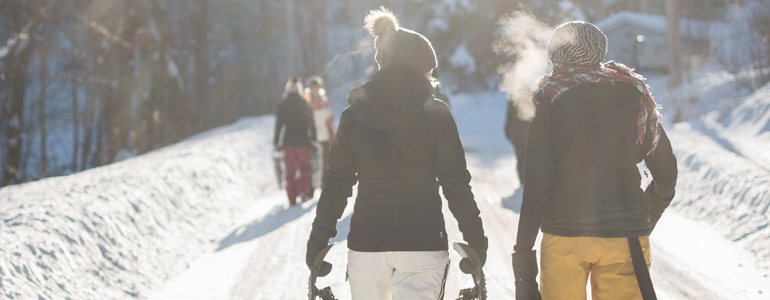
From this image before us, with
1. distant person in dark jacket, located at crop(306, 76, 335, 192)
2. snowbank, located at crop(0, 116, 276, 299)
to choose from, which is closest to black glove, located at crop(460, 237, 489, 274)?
snowbank, located at crop(0, 116, 276, 299)

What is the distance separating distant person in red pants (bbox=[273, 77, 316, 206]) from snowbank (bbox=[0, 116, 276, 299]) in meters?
1.07

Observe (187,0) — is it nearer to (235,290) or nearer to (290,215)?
(290,215)

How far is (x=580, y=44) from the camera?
9.15ft

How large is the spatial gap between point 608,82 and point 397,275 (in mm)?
1185

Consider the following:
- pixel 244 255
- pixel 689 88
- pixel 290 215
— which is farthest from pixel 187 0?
pixel 244 255

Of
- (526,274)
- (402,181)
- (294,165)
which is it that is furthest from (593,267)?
(294,165)

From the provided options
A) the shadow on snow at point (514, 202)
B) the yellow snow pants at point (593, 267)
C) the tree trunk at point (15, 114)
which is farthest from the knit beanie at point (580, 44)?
the tree trunk at point (15, 114)

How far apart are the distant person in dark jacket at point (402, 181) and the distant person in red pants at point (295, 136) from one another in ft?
23.0

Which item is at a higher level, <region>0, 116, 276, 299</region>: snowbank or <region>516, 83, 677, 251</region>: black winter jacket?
<region>516, 83, 677, 251</region>: black winter jacket

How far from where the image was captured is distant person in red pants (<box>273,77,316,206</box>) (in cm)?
976

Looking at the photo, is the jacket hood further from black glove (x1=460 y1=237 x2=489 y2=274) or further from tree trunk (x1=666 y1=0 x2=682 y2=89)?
tree trunk (x1=666 y1=0 x2=682 y2=89)

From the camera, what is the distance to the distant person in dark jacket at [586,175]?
269 cm

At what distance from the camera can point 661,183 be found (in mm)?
3008

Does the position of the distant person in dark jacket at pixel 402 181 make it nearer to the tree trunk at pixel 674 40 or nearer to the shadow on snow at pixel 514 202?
the shadow on snow at pixel 514 202
